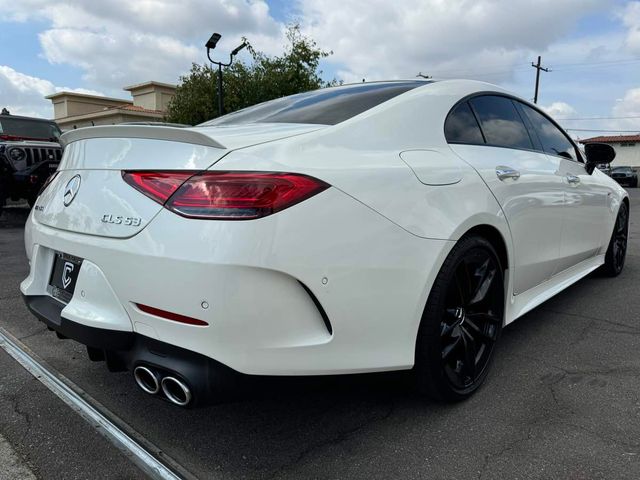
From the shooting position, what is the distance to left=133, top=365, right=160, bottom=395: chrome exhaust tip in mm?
1763

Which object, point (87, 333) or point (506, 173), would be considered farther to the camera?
point (506, 173)

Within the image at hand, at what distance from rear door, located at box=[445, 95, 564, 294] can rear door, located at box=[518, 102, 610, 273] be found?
134 mm

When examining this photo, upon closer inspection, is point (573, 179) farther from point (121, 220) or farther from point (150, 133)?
point (121, 220)

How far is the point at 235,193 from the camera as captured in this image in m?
1.64

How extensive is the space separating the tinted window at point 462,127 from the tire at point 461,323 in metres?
0.50

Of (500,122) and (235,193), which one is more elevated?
(500,122)

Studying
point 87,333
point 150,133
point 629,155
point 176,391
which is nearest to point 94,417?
point 87,333

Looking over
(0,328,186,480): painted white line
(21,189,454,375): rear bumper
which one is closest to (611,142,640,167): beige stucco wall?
(21,189,454,375): rear bumper

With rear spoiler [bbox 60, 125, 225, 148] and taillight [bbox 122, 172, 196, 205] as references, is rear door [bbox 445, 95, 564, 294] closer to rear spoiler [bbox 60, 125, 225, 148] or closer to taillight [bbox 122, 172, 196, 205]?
rear spoiler [bbox 60, 125, 225, 148]

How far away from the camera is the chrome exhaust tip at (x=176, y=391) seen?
1.70 m

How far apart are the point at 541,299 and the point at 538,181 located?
752 millimetres

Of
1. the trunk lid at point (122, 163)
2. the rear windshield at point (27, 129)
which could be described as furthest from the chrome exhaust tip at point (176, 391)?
the rear windshield at point (27, 129)

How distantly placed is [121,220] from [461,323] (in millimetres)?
1547

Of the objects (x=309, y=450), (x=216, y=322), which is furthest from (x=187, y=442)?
(x=216, y=322)
